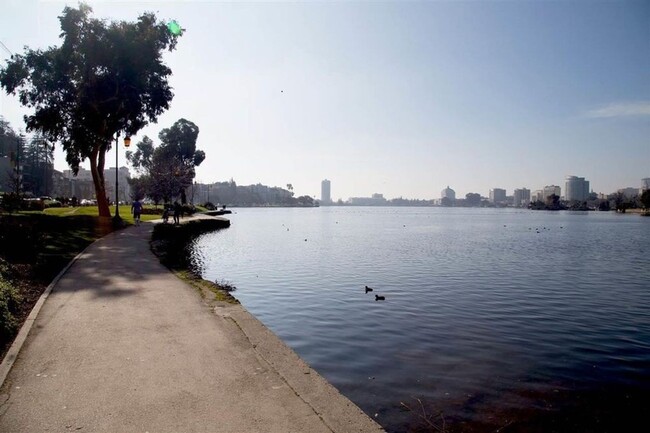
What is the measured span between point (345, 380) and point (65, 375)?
15.5ft

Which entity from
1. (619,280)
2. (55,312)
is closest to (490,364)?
(55,312)

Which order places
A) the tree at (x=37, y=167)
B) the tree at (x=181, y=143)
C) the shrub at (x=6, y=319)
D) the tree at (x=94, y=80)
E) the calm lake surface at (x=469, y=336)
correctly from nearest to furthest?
the calm lake surface at (x=469, y=336) → the shrub at (x=6, y=319) → the tree at (x=94, y=80) → the tree at (x=181, y=143) → the tree at (x=37, y=167)

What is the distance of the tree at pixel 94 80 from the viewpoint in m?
32.9

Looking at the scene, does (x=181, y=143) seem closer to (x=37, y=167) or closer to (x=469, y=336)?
(x=37, y=167)

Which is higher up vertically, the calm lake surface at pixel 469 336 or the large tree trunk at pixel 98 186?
the large tree trunk at pixel 98 186

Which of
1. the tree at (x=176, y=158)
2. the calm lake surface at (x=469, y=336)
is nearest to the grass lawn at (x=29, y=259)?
the calm lake surface at (x=469, y=336)

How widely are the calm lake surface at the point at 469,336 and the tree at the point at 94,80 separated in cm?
1738

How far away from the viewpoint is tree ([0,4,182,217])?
108 ft

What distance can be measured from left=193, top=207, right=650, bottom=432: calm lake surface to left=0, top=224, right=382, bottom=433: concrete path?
1.62 meters

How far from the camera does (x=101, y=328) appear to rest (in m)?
8.68

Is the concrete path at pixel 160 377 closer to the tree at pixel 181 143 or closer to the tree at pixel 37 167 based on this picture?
the tree at pixel 181 143

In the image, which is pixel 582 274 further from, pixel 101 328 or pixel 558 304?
pixel 101 328

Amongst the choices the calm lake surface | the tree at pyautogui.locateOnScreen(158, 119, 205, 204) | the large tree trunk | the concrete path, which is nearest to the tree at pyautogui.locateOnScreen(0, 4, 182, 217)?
the large tree trunk

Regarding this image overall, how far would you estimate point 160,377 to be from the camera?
21.0 feet
